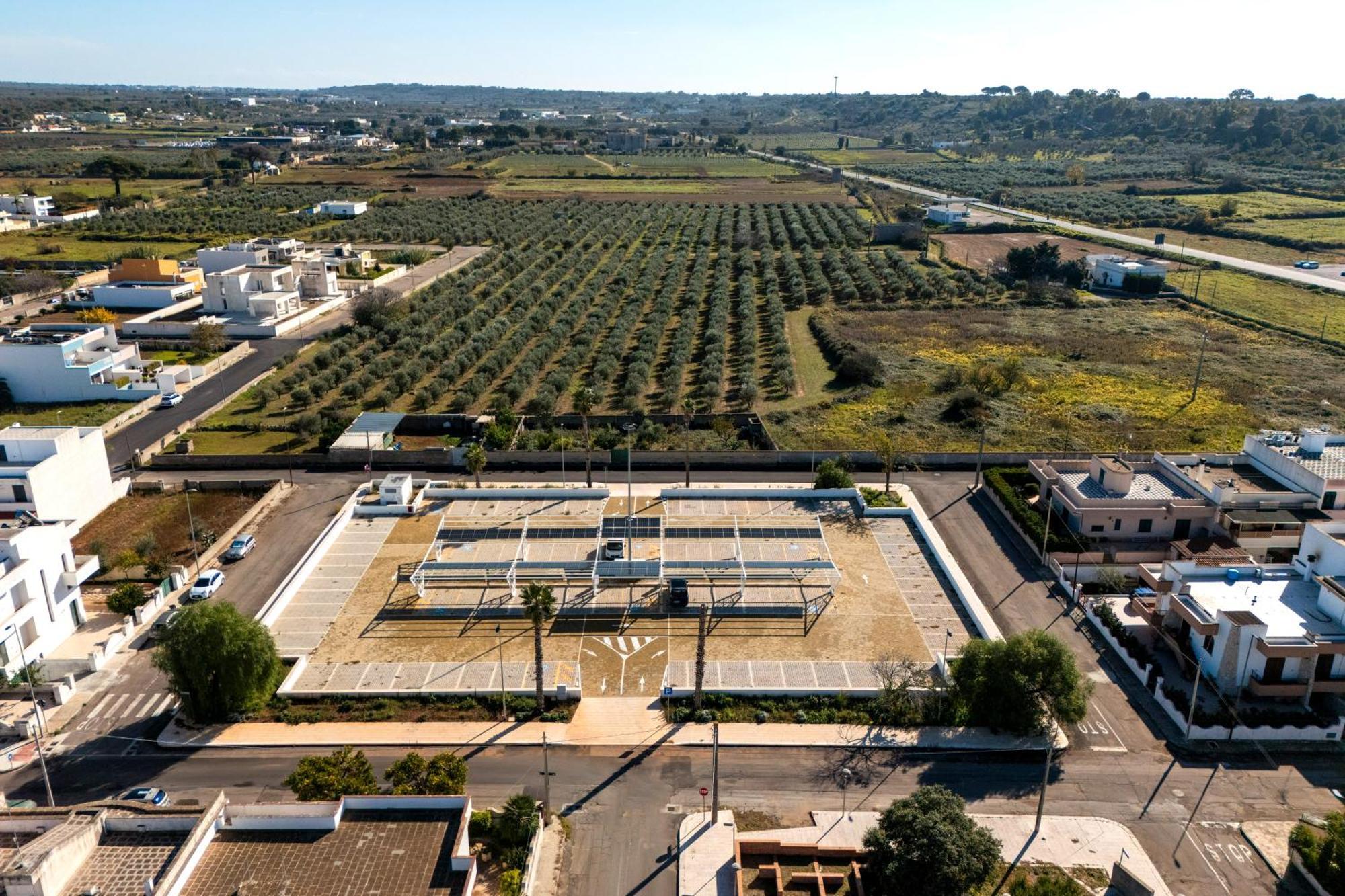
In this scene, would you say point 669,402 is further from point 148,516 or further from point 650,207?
point 650,207

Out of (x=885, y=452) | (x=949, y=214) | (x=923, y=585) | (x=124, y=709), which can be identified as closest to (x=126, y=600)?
(x=124, y=709)

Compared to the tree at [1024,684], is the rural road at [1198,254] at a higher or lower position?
higher

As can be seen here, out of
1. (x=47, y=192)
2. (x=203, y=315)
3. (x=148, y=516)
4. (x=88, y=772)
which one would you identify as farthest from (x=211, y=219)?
(x=88, y=772)

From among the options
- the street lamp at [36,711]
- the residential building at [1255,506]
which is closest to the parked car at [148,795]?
the street lamp at [36,711]

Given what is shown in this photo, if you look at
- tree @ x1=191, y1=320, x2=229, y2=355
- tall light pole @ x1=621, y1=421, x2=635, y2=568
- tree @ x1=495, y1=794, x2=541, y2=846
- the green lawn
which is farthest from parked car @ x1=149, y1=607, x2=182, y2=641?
tree @ x1=191, y1=320, x2=229, y2=355

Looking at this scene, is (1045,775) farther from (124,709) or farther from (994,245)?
(994,245)

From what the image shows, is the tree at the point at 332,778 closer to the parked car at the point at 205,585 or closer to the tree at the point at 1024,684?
the parked car at the point at 205,585
